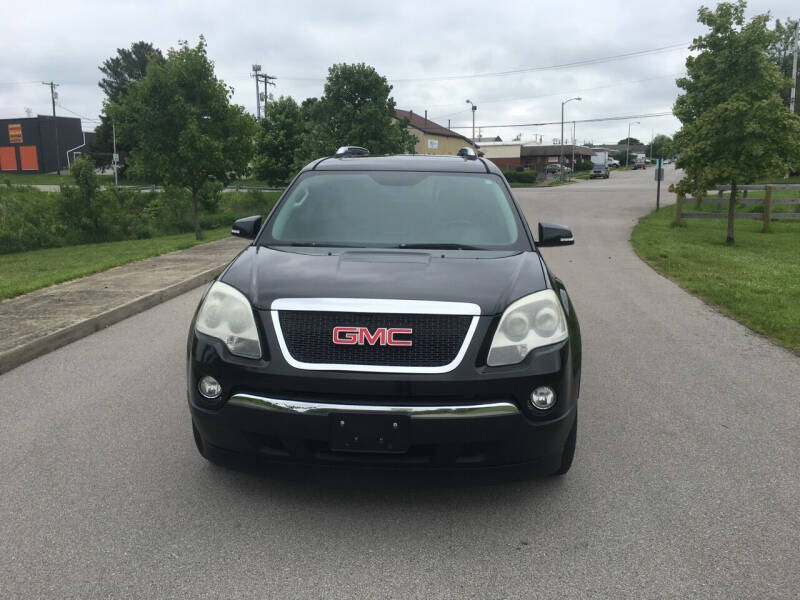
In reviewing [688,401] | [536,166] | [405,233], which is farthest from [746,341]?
[536,166]

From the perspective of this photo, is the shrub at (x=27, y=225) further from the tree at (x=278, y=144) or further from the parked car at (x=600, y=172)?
the parked car at (x=600, y=172)

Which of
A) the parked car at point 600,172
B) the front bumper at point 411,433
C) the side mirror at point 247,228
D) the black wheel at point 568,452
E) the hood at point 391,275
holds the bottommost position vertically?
the black wheel at point 568,452

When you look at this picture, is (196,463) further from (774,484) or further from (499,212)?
(774,484)

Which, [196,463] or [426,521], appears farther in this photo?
[196,463]

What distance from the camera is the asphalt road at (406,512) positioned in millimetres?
2807

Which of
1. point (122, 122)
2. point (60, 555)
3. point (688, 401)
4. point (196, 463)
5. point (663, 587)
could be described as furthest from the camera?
point (122, 122)

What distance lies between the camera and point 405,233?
4.33m

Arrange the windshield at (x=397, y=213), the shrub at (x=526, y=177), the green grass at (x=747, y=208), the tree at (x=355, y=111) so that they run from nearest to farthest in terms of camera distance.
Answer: the windshield at (x=397, y=213)
the green grass at (x=747, y=208)
the tree at (x=355, y=111)
the shrub at (x=526, y=177)

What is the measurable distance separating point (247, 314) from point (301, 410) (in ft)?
1.86

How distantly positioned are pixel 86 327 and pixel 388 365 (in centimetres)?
543

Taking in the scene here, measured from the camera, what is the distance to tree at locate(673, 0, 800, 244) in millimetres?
16312

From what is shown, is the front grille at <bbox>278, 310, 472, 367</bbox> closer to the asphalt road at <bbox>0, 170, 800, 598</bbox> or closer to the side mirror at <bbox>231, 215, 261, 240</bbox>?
the asphalt road at <bbox>0, 170, 800, 598</bbox>

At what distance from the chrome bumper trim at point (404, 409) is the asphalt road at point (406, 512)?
35cm

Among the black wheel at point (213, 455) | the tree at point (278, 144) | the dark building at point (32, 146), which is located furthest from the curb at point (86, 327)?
the dark building at point (32, 146)
